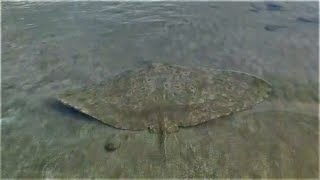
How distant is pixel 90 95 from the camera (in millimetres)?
5406

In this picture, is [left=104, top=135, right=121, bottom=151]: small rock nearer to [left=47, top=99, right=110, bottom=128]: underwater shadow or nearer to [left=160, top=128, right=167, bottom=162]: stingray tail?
[left=47, top=99, right=110, bottom=128]: underwater shadow

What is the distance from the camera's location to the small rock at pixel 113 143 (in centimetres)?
481

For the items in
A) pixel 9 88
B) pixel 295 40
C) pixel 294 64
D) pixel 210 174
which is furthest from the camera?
pixel 295 40

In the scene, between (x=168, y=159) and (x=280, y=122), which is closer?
(x=168, y=159)

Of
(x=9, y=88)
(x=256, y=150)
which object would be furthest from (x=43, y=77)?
(x=256, y=150)

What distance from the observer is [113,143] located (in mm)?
4855

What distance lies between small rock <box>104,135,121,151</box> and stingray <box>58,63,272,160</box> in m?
0.16

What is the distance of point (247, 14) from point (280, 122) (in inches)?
197

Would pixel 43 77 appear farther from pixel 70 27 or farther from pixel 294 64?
pixel 294 64

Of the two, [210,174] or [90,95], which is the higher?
[90,95]

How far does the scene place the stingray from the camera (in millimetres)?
5004

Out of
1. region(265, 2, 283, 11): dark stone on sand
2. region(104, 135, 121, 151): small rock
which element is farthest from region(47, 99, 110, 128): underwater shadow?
region(265, 2, 283, 11): dark stone on sand

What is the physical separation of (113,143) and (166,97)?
939 mm

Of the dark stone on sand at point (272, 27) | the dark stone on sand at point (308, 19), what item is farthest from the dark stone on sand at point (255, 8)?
the dark stone on sand at point (272, 27)
